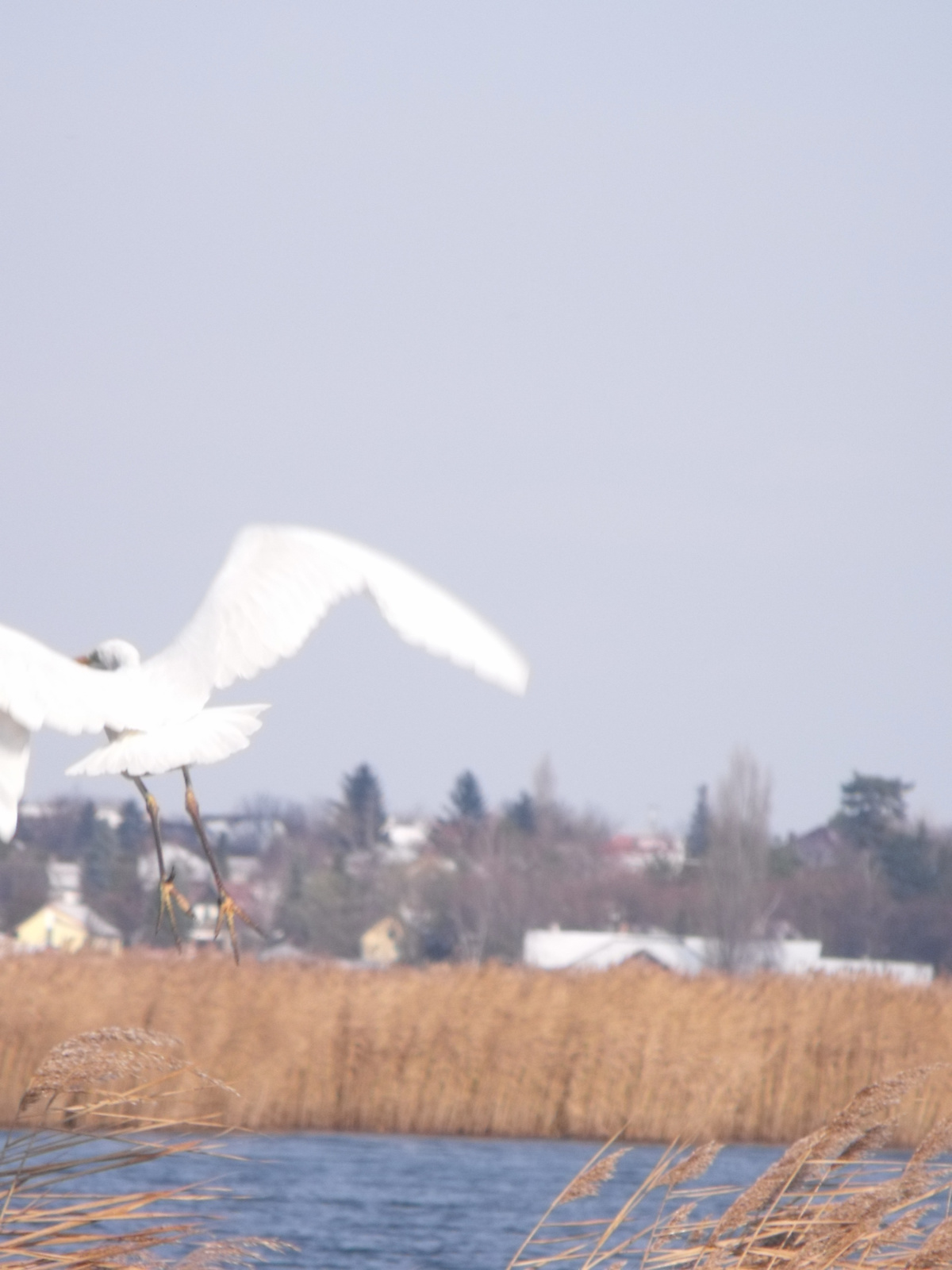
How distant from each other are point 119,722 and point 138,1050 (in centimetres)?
145

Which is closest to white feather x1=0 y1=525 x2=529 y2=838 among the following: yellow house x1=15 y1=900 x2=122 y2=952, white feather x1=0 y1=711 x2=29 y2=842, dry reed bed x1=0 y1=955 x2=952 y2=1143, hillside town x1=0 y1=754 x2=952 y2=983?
white feather x1=0 y1=711 x2=29 y2=842

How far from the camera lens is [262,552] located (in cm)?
588

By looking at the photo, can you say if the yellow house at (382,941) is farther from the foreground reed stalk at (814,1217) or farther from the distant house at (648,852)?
the foreground reed stalk at (814,1217)

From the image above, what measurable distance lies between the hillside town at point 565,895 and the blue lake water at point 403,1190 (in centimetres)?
2897

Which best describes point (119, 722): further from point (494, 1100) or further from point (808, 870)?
point (808, 870)

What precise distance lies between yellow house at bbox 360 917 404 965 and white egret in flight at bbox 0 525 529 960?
50.3 meters

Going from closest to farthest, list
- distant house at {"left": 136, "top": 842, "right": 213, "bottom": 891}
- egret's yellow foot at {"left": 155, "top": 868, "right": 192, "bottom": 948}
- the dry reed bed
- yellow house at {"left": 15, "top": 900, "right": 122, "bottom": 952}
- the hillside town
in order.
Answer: egret's yellow foot at {"left": 155, "top": 868, "right": 192, "bottom": 948} → the dry reed bed → the hillside town → yellow house at {"left": 15, "top": 900, "right": 122, "bottom": 952} → distant house at {"left": 136, "top": 842, "right": 213, "bottom": 891}

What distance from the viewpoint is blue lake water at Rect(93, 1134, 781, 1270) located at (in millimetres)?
13133

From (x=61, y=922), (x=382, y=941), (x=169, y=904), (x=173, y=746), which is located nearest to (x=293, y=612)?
(x=173, y=746)

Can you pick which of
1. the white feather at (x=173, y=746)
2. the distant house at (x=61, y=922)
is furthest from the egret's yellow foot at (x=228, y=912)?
the distant house at (x=61, y=922)

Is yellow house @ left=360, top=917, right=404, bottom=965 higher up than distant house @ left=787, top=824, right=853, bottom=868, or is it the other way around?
distant house @ left=787, top=824, right=853, bottom=868

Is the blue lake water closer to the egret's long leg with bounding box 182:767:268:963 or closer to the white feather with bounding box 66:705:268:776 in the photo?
the egret's long leg with bounding box 182:767:268:963

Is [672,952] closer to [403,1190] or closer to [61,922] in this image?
[61,922]

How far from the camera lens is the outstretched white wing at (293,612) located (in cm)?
515
